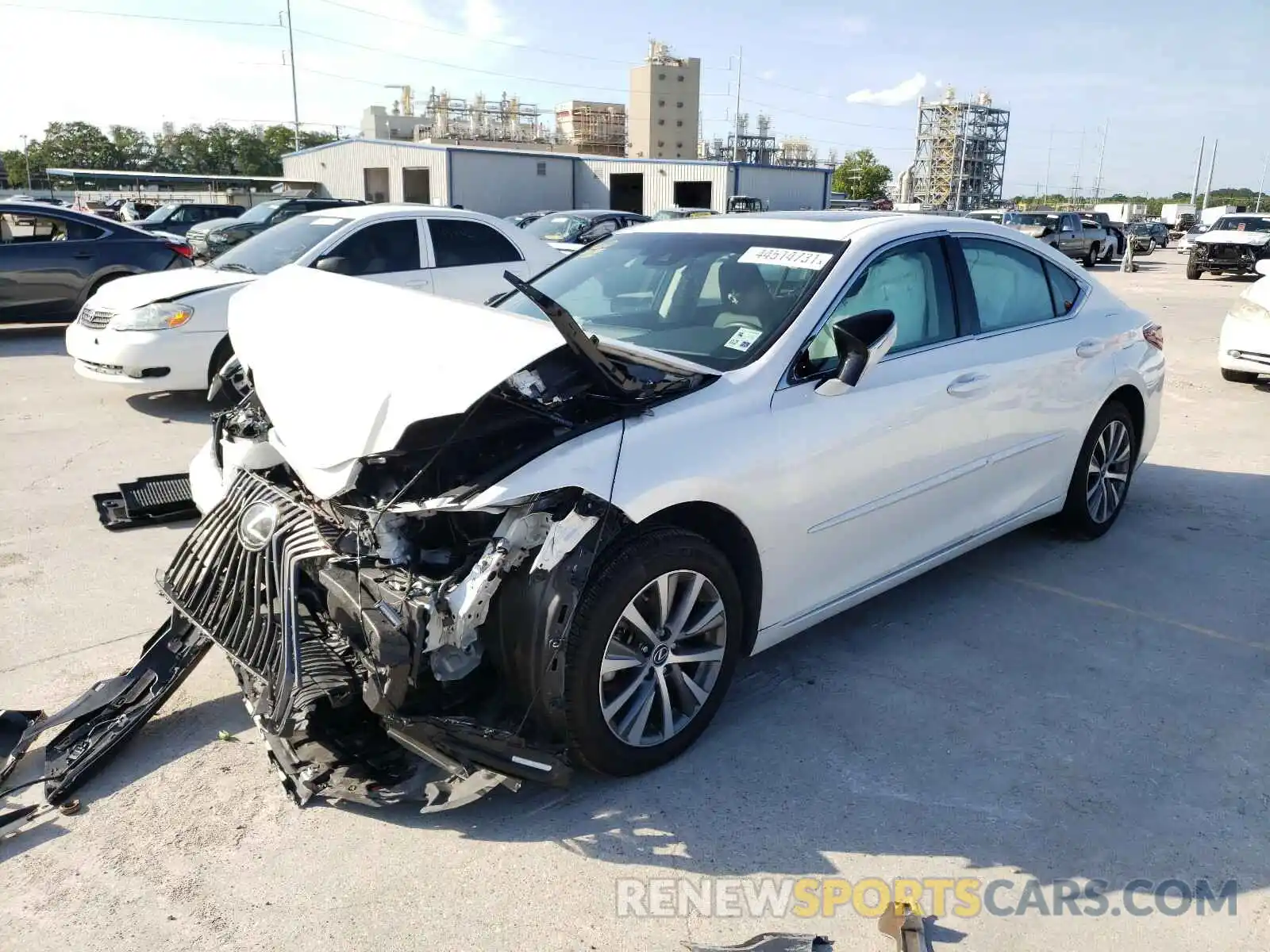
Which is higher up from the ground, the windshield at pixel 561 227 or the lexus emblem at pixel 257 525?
the windshield at pixel 561 227

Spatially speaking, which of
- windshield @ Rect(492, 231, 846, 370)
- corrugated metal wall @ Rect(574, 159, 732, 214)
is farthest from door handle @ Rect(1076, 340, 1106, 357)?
corrugated metal wall @ Rect(574, 159, 732, 214)

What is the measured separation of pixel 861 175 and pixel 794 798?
12801cm

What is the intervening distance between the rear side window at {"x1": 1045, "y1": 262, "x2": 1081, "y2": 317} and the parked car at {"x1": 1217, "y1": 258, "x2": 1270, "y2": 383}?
541 cm

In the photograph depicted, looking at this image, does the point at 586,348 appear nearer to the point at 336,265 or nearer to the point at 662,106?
the point at 336,265

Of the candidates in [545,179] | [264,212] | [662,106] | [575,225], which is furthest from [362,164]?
[662,106]

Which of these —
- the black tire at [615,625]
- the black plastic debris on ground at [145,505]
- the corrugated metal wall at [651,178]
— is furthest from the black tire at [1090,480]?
the corrugated metal wall at [651,178]

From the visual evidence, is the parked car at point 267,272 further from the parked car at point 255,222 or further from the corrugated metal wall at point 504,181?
the corrugated metal wall at point 504,181

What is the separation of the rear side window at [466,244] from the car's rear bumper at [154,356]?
1.98 metres

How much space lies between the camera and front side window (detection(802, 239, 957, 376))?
3631 mm

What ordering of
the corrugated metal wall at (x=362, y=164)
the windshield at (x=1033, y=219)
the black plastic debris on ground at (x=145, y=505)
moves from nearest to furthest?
the black plastic debris on ground at (x=145, y=505) < the windshield at (x=1033, y=219) < the corrugated metal wall at (x=362, y=164)

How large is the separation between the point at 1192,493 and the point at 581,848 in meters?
5.22

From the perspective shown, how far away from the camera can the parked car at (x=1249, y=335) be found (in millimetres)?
9375

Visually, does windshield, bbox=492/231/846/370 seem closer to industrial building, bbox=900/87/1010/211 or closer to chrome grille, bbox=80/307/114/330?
chrome grille, bbox=80/307/114/330

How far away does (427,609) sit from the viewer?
265 cm
